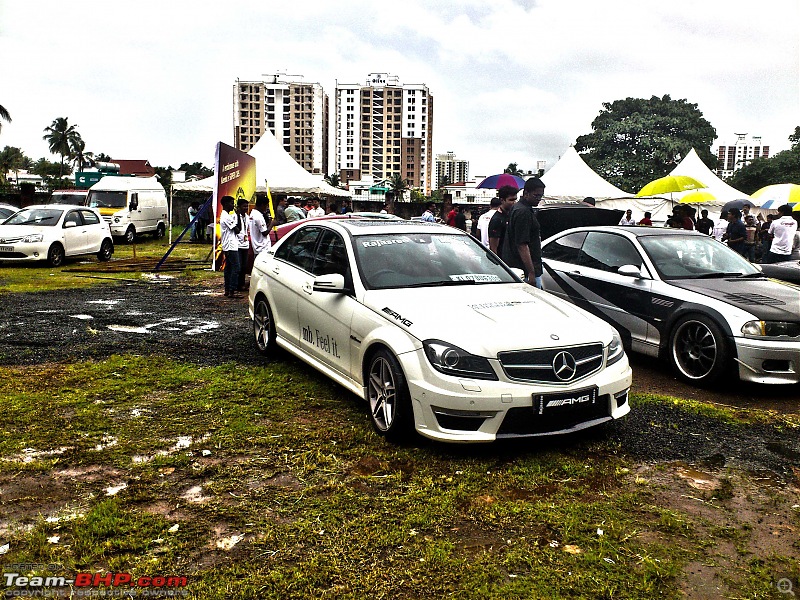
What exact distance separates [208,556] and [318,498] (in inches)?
30.6

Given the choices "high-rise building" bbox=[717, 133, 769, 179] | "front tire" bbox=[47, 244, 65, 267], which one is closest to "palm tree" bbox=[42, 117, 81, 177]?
"front tire" bbox=[47, 244, 65, 267]

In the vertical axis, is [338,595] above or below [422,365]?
below

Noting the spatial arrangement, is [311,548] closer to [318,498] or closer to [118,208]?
[318,498]

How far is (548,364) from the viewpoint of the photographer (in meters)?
4.30

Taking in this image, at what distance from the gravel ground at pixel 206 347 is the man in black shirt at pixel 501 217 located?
2883mm

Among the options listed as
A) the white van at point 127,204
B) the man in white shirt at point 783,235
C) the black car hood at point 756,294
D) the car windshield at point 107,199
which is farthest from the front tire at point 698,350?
the car windshield at point 107,199

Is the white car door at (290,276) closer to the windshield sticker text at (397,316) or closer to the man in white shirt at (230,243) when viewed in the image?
the windshield sticker text at (397,316)

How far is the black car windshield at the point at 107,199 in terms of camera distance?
79.5 feet

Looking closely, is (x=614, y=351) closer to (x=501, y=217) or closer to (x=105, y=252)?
(x=501, y=217)

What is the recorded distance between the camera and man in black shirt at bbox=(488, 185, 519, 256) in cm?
911

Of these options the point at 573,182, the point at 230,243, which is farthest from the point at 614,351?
the point at 573,182

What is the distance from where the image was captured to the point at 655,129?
58.0 meters

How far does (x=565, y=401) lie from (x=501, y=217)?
600cm

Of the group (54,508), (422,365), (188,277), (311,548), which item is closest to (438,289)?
(422,365)
